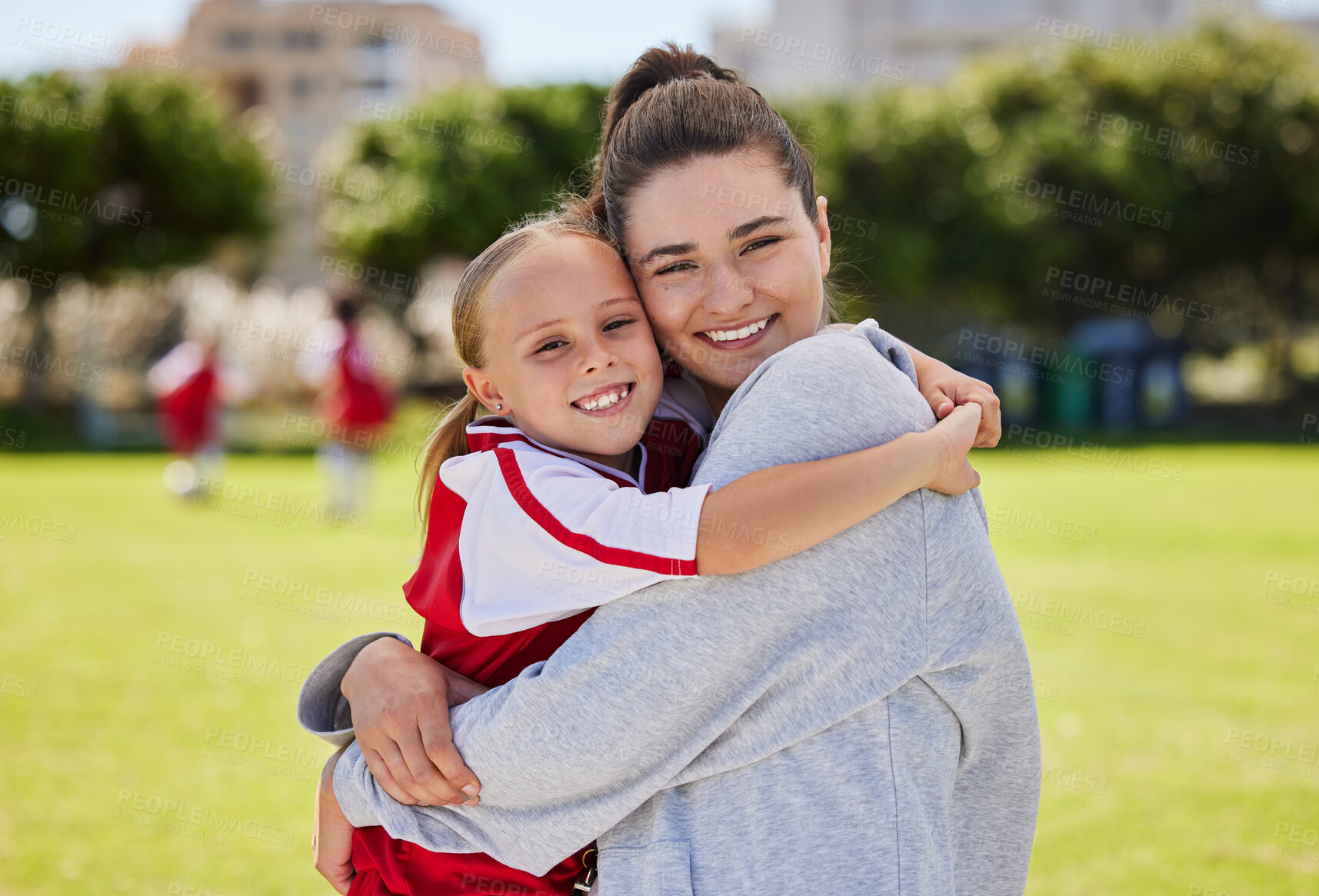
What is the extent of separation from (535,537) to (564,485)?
0.10 metres

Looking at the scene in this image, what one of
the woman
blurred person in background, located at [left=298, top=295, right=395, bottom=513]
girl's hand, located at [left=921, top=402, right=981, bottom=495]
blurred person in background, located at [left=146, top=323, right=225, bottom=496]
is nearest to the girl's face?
the woman

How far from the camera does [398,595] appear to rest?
27.8 ft

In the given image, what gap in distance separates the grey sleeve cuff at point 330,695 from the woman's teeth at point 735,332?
780 millimetres

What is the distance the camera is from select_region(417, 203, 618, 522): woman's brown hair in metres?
2.07

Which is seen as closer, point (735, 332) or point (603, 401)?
point (603, 401)

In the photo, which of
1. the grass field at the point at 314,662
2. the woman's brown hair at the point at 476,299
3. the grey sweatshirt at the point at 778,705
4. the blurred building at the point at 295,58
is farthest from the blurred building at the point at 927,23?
the grey sweatshirt at the point at 778,705

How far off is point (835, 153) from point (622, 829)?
24.7 m

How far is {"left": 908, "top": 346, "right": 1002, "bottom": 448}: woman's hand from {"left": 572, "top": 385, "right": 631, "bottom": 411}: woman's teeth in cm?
52

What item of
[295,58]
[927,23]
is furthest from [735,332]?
[295,58]

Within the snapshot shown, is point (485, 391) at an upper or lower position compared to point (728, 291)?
lower

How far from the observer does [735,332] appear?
84.0 inches

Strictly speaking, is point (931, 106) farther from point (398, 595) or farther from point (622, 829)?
point (622, 829)

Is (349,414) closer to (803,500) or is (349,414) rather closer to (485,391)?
(485,391)

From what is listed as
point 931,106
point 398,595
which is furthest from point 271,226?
point 398,595
